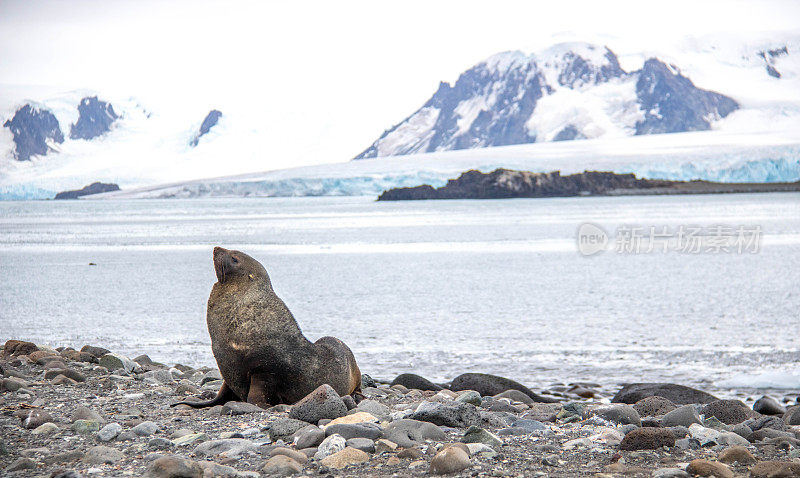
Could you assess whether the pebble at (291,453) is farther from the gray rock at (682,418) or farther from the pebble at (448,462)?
the gray rock at (682,418)

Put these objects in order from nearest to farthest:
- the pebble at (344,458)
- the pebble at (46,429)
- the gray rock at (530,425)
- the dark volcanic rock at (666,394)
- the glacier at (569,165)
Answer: the pebble at (344,458), the pebble at (46,429), the gray rock at (530,425), the dark volcanic rock at (666,394), the glacier at (569,165)

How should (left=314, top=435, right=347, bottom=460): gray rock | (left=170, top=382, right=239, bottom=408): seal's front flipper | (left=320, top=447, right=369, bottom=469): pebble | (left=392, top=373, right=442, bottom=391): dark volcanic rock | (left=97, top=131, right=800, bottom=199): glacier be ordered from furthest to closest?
(left=97, top=131, right=800, bottom=199): glacier
(left=392, top=373, right=442, bottom=391): dark volcanic rock
(left=170, top=382, right=239, bottom=408): seal's front flipper
(left=314, top=435, right=347, bottom=460): gray rock
(left=320, top=447, right=369, bottom=469): pebble

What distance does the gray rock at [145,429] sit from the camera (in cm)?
473

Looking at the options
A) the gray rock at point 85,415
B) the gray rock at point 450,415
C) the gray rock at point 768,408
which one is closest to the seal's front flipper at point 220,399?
the gray rock at point 85,415

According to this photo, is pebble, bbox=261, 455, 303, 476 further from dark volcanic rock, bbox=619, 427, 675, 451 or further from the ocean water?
the ocean water

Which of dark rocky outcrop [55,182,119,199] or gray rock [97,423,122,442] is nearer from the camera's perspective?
gray rock [97,423,122,442]

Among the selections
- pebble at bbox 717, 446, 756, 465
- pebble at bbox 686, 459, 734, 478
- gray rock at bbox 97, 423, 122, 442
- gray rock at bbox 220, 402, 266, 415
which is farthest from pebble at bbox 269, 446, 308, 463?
pebble at bbox 717, 446, 756, 465

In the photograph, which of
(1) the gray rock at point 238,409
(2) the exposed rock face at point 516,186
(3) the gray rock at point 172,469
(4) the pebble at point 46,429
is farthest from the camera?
(2) the exposed rock face at point 516,186

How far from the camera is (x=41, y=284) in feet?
65.7

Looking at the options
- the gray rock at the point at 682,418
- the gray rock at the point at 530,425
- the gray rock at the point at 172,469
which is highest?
the gray rock at the point at 172,469

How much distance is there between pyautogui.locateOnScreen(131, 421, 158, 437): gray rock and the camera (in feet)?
15.5

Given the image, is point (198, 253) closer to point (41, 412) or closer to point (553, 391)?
point (553, 391)

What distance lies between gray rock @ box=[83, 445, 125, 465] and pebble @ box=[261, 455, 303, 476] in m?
0.80

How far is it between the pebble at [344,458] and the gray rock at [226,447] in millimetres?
504
